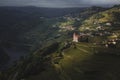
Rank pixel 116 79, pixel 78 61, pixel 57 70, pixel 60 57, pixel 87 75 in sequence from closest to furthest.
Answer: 1. pixel 116 79
2. pixel 87 75
3. pixel 57 70
4. pixel 78 61
5. pixel 60 57

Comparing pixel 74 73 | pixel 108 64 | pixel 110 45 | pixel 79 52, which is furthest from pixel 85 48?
pixel 74 73

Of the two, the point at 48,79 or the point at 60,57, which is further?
the point at 60,57

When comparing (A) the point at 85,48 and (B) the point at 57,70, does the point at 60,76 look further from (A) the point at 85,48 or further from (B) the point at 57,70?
(A) the point at 85,48

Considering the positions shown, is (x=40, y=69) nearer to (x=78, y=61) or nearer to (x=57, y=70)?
(x=57, y=70)

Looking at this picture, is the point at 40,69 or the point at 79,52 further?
the point at 79,52

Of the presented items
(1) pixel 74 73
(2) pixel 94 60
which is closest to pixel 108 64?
(2) pixel 94 60

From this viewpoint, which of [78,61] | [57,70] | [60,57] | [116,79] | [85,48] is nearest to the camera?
[116,79]
